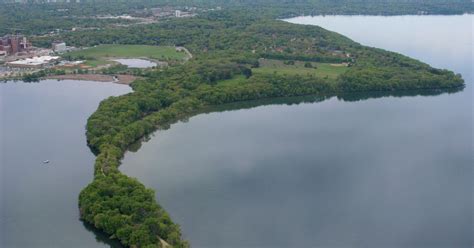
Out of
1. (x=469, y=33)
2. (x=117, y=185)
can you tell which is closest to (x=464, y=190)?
(x=117, y=185)

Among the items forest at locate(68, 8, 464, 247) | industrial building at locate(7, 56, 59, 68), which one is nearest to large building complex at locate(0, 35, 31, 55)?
industrial building at locate(7, 56, 59, 68)

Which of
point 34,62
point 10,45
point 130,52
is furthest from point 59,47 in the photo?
point 130,52

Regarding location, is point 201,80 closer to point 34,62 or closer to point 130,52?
point 130,52

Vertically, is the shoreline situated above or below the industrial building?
below

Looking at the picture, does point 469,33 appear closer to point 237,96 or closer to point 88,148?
point 237,96

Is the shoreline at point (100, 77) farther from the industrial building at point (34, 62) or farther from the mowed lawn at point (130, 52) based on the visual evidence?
the mowed lawn at point (130, 52)

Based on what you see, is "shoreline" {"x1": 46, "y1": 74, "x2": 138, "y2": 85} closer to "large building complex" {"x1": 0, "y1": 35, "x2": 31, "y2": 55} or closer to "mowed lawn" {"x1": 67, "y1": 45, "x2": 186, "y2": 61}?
"mowed lawn" {"x1": 67, "y1": 45, "x2": 186, "y2": 61}
